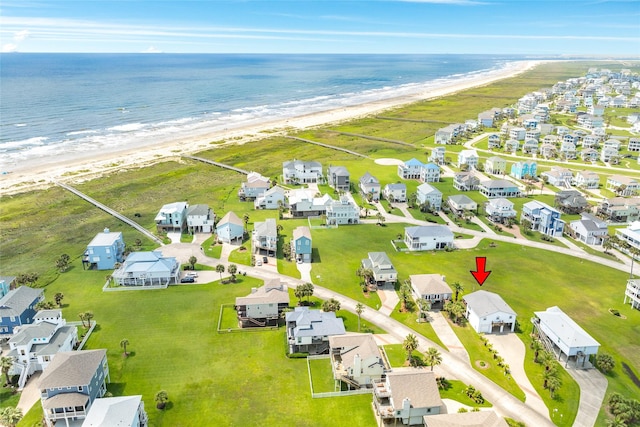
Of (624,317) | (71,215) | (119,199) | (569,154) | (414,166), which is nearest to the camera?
(624,317)

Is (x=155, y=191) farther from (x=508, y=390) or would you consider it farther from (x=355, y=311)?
(x=508, y=390)

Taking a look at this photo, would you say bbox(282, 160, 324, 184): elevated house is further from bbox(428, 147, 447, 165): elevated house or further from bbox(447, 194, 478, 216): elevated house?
bbox(428, 147, 447, 165): elevated house

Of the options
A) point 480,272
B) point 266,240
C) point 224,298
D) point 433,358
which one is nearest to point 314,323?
point 433,358

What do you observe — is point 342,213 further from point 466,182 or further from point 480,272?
point 466,182

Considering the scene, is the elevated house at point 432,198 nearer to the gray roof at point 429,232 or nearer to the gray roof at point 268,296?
the gray roof at point 429,232

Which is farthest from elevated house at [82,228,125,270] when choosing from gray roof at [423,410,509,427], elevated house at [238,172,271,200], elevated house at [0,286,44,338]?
gray roof at [423,410,509,427]

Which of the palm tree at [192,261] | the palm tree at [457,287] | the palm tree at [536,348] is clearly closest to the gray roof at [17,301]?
the palm tree at [192,261]

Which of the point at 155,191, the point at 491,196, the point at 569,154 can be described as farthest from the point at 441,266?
the point at 569,154
